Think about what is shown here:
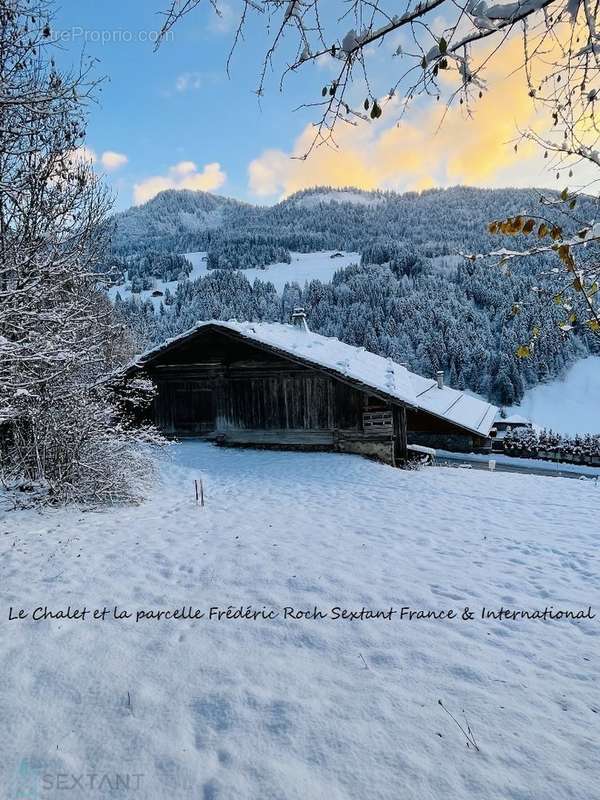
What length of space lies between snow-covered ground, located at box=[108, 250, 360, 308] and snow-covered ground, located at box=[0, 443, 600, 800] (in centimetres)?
10253

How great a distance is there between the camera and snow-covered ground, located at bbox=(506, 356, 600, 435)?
165 feet

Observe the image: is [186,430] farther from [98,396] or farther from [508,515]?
[508,515]

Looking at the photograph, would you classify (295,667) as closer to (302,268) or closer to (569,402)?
(569,402)

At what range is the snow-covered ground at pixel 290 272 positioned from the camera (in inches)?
4386

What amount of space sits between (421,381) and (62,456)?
25720 mm

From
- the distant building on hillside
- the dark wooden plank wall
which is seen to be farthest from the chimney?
the distant building on hillside

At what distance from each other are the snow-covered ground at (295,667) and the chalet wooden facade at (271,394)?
26.2 feet

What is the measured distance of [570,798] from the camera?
101 inches

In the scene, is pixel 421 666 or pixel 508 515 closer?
pixel 421 666

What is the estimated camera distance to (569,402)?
56.8m

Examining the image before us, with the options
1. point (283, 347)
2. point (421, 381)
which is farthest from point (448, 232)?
point (283, 347)

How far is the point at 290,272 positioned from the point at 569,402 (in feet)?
280

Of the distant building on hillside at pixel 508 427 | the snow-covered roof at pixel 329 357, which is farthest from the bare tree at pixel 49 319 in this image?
the distant building on hillside at pixel 508 427

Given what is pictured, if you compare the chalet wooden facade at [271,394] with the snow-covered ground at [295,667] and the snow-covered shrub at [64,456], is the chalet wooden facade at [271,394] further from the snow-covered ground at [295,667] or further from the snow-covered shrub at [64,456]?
the snow-covered ground at [295,667]
